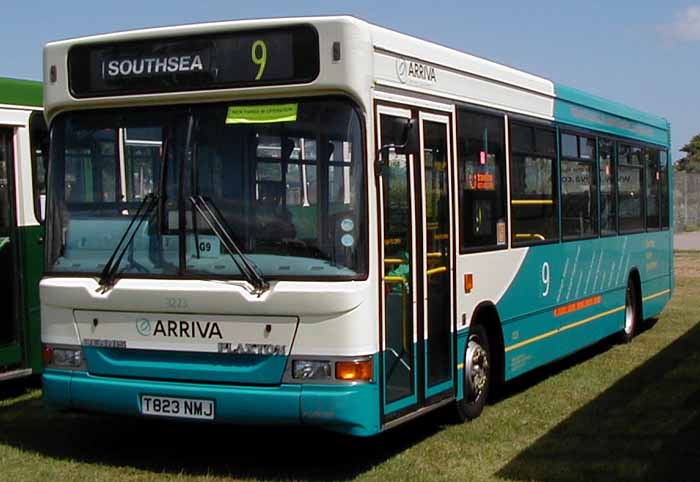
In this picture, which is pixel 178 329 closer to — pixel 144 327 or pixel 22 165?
pixel 144 327

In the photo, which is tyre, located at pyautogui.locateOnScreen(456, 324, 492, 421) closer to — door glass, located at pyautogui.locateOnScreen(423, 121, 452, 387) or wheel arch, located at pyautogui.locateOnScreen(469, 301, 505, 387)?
wheel arch, located at pyautogui.locateOnScreen(469, 301, 505, 387)

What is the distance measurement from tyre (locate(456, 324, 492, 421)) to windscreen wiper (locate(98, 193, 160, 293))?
2.87 m

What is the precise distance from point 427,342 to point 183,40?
2.71 m

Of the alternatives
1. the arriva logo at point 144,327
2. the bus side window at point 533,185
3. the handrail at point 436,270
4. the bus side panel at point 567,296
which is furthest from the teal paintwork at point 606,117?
the arriva logo at point 144,327

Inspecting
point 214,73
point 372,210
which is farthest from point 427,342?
point 214,73

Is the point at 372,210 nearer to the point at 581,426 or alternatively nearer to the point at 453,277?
the point at 453,277

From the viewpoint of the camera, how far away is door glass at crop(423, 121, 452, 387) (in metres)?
8.39

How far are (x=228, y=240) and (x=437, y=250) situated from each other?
5.84 feet

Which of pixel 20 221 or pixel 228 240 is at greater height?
pixel 20 221

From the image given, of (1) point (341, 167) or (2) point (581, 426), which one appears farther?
(2) point (581, 426)

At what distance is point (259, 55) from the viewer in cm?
749

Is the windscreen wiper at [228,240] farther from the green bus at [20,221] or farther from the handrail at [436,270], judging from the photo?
the green bus at [20,221]

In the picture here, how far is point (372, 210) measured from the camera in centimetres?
736

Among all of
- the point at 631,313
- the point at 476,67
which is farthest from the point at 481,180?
the point at 631,313
